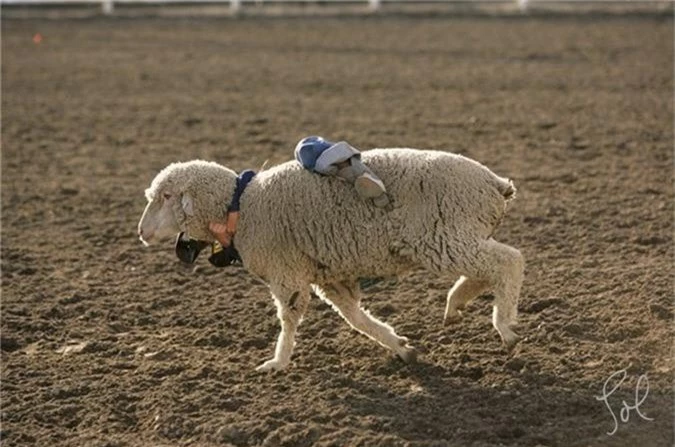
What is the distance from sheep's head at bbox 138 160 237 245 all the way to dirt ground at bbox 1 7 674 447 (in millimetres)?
782

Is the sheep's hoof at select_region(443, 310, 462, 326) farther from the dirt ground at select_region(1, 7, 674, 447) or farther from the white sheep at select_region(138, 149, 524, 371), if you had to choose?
the dirt ground at select_region(1, 7, 674, 447)

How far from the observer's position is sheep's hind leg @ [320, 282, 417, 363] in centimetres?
689

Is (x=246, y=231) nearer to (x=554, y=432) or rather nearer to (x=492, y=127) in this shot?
(x=554, y=432)

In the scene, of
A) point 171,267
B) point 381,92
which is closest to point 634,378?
point 171,267

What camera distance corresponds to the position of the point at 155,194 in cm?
698

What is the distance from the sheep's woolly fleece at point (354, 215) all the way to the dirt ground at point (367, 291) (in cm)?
61

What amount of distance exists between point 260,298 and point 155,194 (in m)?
1.52

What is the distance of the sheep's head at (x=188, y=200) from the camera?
6906 millimetres

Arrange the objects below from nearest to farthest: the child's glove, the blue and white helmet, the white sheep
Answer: the white sheep
the blue and white helmet
the child's glove

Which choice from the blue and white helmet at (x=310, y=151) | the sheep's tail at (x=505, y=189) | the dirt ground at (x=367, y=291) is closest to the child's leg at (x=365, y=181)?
the blue and white helmet at (x=310, y=151)

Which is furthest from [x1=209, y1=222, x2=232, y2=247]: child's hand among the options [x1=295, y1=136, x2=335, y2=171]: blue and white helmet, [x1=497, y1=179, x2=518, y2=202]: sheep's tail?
[x1=497, y1=179, x2=518, y2=202]: sheep's tail

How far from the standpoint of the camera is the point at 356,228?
6.61 m

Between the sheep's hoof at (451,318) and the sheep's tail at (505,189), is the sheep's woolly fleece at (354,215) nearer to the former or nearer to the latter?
the sheep's tail at (505,189)

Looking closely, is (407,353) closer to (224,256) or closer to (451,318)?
(451,318)
